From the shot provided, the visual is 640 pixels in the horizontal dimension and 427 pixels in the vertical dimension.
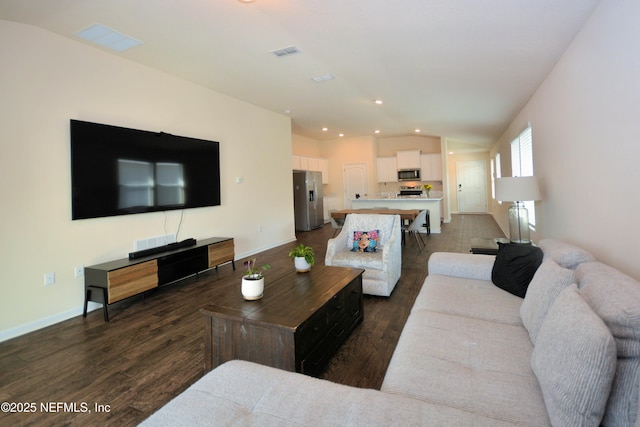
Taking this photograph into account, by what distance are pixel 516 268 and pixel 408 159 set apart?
8.05 m

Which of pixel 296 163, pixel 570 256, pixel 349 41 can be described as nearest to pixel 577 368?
pixel 570 256

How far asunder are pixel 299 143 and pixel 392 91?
16.6 feet

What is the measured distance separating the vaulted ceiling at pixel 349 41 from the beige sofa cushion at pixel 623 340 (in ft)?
6.40

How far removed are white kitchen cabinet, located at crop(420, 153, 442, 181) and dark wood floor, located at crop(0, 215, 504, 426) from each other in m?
6.93

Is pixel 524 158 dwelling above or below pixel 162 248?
above

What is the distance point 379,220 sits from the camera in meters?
3.85

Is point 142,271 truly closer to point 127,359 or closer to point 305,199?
point 127,359

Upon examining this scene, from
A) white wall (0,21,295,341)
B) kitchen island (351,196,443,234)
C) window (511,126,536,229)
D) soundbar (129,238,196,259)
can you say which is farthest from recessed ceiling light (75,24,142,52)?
kitchen island (351,196,443,234)

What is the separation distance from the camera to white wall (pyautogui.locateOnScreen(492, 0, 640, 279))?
5.73ft

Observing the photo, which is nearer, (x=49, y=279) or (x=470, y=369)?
(x=470, y=369)

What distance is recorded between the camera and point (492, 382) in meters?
1.27

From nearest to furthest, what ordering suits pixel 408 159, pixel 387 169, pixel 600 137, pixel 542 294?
pixel 542 294, pixel 600 137, pixel 408 159, pixel 387 169

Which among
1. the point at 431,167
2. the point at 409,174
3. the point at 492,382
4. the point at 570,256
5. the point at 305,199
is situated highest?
the point at 431,167

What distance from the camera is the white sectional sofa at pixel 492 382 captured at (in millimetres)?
979
